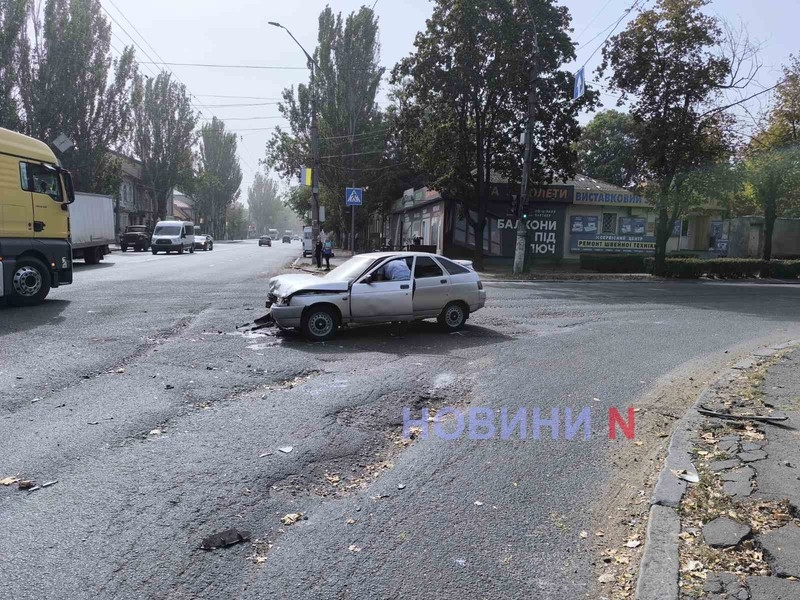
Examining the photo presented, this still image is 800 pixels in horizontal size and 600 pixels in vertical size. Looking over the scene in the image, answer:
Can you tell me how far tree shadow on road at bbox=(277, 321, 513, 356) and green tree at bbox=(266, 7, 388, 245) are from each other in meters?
35.6

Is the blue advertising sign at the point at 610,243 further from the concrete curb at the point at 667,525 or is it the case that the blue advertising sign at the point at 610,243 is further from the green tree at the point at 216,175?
the green tree at the point at 216,175

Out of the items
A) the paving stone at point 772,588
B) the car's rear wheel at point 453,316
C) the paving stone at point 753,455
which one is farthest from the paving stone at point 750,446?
the car's rear wheel at point 453,316

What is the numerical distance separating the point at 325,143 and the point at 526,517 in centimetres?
4450

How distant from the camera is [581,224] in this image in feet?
117

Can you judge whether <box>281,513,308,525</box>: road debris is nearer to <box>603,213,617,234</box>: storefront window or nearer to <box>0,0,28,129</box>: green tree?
<box>603,213,617,234</box>: storefront window

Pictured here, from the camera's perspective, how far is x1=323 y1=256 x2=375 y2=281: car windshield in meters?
10.1

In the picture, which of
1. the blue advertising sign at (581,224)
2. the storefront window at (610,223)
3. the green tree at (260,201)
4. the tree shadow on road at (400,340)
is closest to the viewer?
the tree shadow on road at (400,340)

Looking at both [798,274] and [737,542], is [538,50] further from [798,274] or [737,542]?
[737,542]

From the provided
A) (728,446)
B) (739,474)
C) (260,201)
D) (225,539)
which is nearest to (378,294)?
(728,446)

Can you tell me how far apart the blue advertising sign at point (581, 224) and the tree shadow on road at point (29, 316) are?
28.9 meters

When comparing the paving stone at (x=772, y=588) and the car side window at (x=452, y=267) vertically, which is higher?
the car side window at (x=452, y=267)

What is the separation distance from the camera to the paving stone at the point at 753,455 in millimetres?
4738

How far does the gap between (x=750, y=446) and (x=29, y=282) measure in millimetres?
12805

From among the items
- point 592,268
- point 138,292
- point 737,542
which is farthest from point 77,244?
point 737,542
